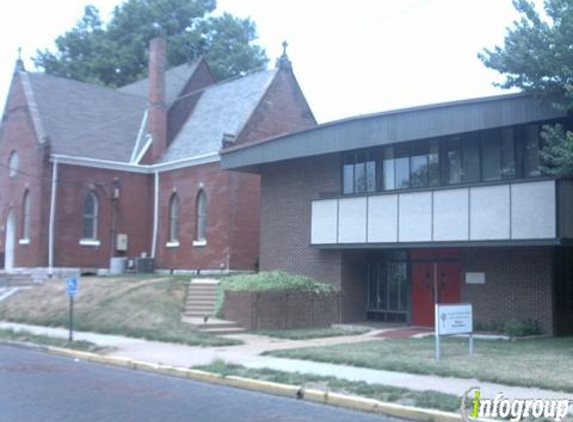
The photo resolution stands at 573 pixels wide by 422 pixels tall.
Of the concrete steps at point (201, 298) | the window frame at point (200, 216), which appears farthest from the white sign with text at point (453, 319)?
the window frame at point (200, 216)

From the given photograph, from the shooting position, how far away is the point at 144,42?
189 feet

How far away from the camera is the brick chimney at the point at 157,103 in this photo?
36.9m

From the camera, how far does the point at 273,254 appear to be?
26.2m

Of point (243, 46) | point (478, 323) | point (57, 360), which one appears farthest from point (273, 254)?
point (243, 46)

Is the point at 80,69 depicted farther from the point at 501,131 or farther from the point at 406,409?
the point at 406,409

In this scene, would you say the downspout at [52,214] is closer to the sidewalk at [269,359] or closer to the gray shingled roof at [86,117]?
the gray shingled roof at [86,117]

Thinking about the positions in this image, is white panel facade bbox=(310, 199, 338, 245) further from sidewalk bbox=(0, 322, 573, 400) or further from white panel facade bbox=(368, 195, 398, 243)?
sidewalk bbox=(0, 322, 573, 400)

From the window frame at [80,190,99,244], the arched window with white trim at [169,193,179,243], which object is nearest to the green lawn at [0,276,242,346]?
the window frame at [80,190,99,244]

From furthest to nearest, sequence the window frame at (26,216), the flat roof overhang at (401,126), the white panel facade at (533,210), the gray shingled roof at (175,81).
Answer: the gray shingled roof at (175,81), the window frame at (26,216), the flat roof overhang at (401,126), the white panel facade at (533,210)

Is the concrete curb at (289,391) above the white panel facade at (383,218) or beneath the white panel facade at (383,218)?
beneath

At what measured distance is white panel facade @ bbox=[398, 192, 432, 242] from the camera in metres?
20.7

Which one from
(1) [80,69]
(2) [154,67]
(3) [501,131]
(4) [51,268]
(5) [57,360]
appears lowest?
(5) [57,360]

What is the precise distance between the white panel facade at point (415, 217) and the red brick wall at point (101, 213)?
59.0 ft

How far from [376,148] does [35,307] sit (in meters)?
13.0
